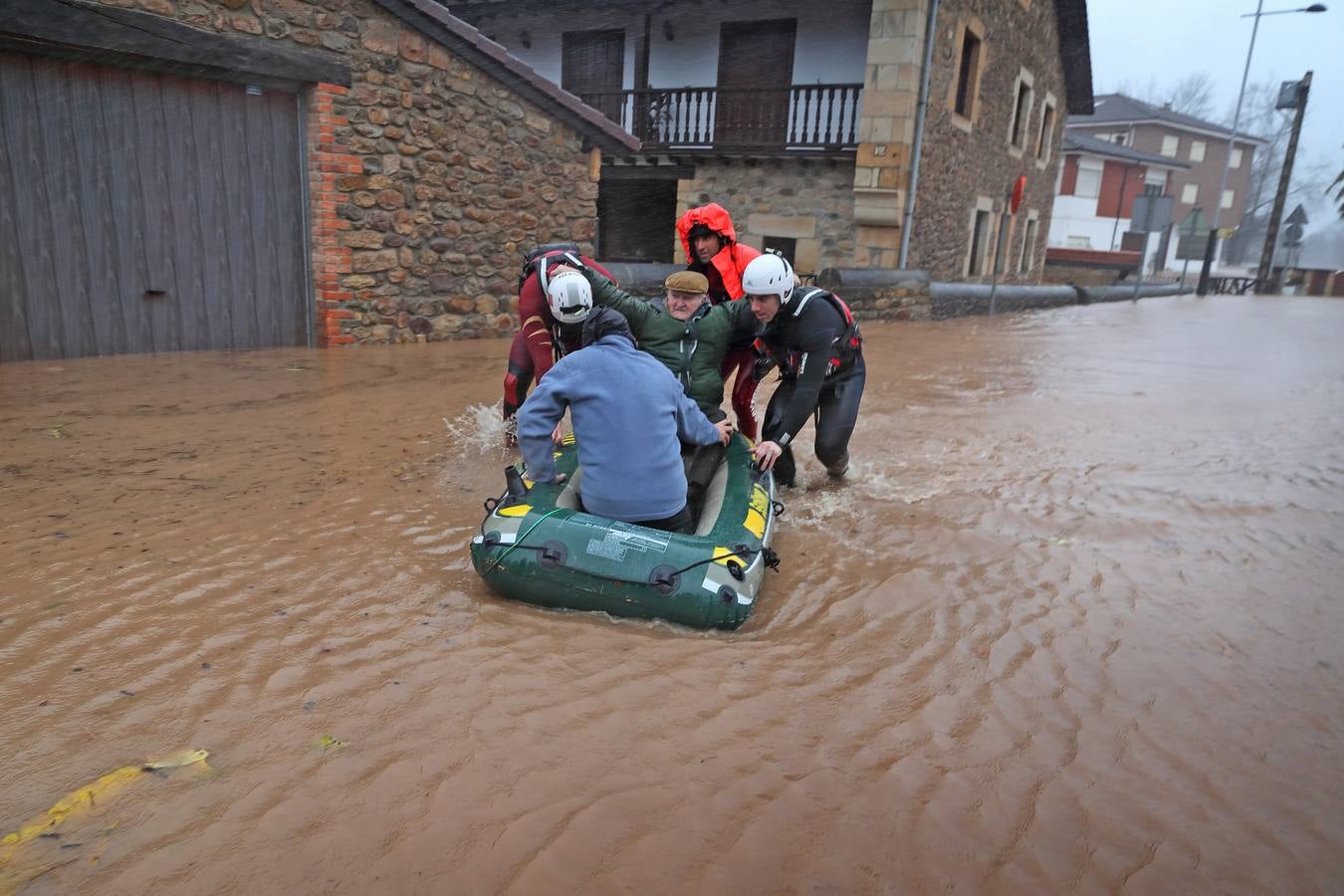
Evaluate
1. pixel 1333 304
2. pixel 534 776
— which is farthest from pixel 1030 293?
pixel 534 776

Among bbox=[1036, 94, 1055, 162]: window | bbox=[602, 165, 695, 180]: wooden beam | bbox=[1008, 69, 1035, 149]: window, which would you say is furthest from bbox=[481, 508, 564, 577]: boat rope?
bbox=[1036, 94, 1055, 162]: window

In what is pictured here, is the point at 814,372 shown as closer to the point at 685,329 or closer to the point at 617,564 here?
the point at 685,329

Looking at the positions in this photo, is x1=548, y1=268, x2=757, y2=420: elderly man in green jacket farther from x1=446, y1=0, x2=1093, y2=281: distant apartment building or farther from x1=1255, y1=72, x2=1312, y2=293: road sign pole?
x1=1255, y1=72, x2=1312, y2=293: road sign pole

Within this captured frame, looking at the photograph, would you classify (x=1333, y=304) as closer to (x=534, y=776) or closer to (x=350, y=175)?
(x=350, y=175)

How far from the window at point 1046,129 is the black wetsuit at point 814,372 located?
66.9 feet

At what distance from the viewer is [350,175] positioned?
798 centimetres

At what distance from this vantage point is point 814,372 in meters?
4.51

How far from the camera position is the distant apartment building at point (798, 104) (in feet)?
45.6

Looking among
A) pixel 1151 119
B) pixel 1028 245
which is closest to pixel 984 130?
pixel 1028 245

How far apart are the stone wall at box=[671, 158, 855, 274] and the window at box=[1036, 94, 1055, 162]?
34.3 feet

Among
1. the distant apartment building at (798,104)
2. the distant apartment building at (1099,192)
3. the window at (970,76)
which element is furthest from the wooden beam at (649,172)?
the distant apartment building at (1099,192)

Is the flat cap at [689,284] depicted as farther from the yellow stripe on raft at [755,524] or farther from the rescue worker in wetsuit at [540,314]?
the yellow stripe on raft at [755,524]

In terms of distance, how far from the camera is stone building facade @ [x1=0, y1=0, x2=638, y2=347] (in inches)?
289

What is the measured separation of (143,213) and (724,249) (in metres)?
5.00
